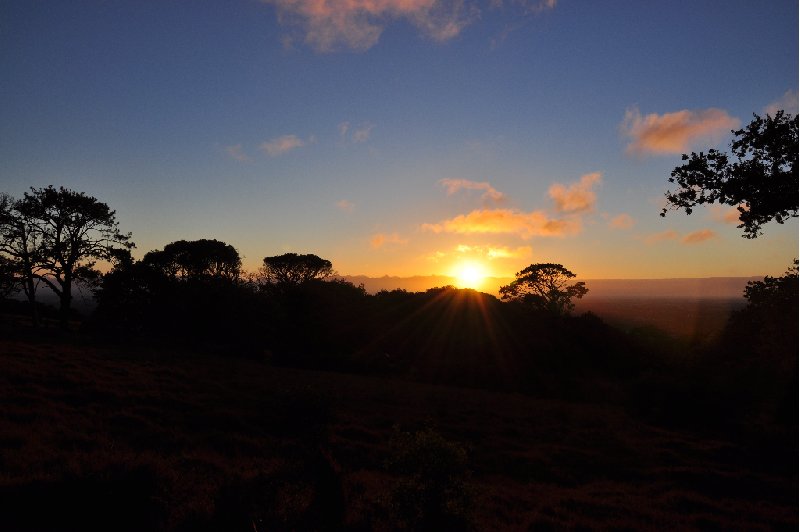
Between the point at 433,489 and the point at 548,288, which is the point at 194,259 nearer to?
the point at 548,288

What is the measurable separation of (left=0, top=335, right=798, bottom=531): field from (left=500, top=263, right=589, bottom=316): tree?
3654 centimetres

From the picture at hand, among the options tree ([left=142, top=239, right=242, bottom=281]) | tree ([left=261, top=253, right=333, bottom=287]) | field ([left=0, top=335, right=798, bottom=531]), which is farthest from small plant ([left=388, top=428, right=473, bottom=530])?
tree ([left=261, top=253, right=333, bottom=287])

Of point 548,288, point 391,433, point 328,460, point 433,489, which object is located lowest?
point 391,433

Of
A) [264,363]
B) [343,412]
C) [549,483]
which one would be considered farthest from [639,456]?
[264,363]

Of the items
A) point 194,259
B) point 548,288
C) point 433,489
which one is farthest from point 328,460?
point 548,288

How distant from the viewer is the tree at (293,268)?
71938 mm

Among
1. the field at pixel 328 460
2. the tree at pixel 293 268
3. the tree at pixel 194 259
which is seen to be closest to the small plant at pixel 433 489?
the field at pixel 328 460

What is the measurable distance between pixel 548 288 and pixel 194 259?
178ft

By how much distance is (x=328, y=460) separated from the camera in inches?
460

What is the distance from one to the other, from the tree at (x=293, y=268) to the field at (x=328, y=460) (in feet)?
134

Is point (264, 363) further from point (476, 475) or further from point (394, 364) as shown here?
point (476, 475)

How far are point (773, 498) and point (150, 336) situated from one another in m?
55.7

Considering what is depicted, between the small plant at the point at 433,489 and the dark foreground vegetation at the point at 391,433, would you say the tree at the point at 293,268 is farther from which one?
the small plant at the point at 433,489

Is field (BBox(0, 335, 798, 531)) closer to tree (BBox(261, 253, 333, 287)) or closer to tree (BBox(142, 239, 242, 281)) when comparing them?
tree (BBox(142, 239, 242, 281))
